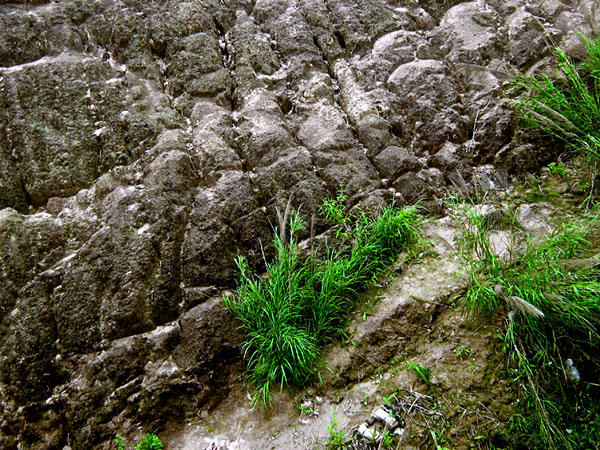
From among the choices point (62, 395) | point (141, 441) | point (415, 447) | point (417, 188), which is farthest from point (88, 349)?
point (417, 188)

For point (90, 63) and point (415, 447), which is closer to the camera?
point (415, 447)

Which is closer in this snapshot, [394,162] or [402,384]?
[402,384]

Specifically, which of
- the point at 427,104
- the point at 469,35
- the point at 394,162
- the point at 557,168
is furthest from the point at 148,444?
the point at 469,35

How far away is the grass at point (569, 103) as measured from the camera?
2611 mm

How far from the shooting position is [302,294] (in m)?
2.38

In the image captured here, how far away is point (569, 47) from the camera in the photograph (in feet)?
9.98

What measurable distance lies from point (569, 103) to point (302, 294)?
7.95 ft

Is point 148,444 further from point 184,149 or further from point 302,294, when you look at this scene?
point 184,149

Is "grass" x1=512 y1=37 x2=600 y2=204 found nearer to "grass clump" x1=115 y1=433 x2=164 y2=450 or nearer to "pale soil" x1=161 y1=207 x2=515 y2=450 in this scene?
"pale soil" x1=161 y1=207 x2=515 y2=450

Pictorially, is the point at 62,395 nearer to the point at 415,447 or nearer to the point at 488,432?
the point at 415,447

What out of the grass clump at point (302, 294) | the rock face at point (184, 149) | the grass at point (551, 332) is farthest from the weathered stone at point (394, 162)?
the grass at point (551, 332)

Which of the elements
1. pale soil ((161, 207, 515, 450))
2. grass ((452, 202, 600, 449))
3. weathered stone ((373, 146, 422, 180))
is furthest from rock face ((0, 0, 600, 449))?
grass ((452, 202, 600, 449))

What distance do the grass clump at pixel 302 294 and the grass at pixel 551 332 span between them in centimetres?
66

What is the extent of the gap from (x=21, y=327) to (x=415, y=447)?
2458 mm
